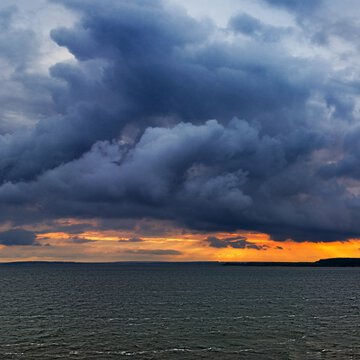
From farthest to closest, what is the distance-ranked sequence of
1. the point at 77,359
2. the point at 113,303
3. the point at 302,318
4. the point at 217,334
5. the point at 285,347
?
1. the point at 113,303
2. the point at 302,318
3. the point at 217,334
4. the point at 285,347
5. the point at 77,359

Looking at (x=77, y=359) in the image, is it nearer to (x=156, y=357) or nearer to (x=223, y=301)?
(x=156, y=357)

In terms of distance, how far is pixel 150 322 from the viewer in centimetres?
8294

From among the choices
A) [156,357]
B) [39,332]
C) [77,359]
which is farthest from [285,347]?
[39,332]

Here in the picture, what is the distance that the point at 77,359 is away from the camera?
5494cm

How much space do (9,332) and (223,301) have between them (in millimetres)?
61726

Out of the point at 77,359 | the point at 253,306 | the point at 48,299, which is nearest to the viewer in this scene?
the point at 77,359

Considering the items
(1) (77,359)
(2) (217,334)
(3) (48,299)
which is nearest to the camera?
(1) (77,359)

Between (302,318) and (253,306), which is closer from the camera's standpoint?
(302,318)

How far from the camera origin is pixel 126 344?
209 feet

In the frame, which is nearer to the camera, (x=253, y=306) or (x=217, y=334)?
(x=217, y=334)

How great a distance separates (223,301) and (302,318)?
33.4 metres

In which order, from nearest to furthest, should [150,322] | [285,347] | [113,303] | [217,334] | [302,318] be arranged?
[285,347] → [217,334] → [150,322] → [302,318] → [113,303]

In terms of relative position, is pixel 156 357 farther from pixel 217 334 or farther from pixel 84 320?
pixel 84 320

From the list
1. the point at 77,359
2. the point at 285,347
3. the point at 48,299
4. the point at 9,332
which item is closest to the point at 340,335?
the point at 285,347
